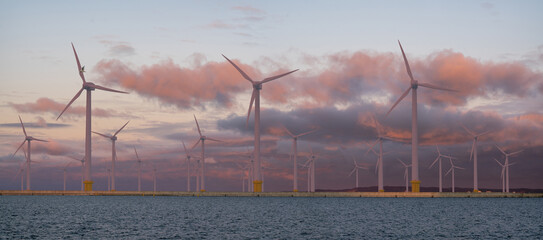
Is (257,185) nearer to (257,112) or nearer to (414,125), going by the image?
(257,112)

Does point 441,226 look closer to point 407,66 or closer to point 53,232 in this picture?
point 53,232

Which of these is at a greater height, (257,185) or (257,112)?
(257,112)

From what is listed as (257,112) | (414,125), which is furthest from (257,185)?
(414,125)

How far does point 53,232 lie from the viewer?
7588cm

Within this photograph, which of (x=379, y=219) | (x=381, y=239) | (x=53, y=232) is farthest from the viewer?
(x=379, y=219)

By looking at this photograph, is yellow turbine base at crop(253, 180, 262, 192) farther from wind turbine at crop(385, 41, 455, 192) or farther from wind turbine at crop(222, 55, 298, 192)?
wind turbine at crop(385, 41, 455, 192)

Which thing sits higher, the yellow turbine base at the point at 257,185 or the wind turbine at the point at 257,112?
the wind turbine at the point at 257,112

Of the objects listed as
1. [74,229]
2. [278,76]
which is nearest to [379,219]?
[74,229]

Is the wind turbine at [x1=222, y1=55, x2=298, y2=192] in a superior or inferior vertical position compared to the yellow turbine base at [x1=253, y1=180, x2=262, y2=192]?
superior

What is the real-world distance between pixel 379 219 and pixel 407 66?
8019 cm

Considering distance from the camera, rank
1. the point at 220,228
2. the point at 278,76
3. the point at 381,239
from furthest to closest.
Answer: the point at 278,76
the point at 220,228
the point at 381,239

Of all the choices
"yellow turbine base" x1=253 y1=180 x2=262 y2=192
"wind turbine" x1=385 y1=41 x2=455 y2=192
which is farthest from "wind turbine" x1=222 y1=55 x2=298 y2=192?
"wind turbine" x1=385 y1=41 x2=455 y2=192

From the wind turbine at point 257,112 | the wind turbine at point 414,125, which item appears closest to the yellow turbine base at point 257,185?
the wind turbine at point 257,112

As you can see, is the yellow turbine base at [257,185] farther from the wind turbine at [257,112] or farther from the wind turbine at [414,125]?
the wind turbine at [414,125]
